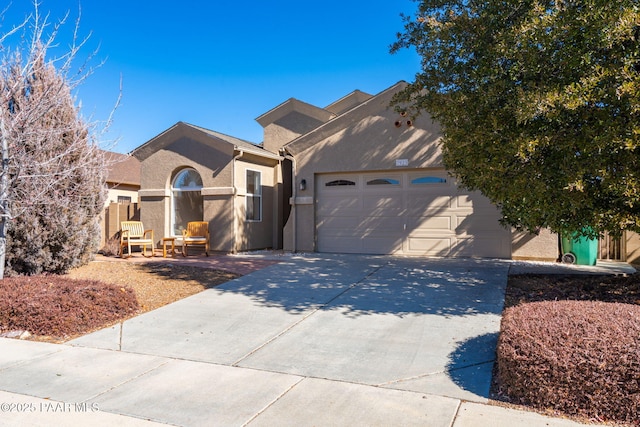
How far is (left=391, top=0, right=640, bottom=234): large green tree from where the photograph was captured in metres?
5.30

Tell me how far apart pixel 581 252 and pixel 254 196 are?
937cm

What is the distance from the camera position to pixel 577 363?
A: 12.1 feet

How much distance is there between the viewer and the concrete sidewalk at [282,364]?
3775 millimetres

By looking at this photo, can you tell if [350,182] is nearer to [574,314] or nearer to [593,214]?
[593,214]

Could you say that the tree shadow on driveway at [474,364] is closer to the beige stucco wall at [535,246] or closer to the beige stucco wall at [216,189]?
the beige stucco wall at [535,246]

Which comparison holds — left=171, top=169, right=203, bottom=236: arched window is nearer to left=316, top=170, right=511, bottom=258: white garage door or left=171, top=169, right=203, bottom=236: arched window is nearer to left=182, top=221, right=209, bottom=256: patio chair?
left=182, top=221, right=209, bottom=256: patio chair

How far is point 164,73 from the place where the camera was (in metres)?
15.0

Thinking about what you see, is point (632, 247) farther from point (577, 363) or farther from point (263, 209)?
point (263, 209)

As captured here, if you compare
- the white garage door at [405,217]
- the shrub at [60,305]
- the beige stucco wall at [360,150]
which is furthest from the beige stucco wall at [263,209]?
the shrub at [60,305]

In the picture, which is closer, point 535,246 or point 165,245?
point 535,246

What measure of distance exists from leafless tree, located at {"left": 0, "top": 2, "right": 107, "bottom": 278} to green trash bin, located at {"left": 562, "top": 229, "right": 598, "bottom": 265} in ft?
34.8

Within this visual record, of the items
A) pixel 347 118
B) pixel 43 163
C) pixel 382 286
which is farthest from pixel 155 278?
pixel 347 118

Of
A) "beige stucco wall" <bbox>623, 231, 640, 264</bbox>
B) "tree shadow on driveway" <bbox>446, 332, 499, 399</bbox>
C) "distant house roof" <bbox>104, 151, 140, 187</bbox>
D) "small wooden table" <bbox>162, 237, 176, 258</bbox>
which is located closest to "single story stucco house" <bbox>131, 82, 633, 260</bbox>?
"small wooden table" <bbox>162, 237, 176, 258</bbox>

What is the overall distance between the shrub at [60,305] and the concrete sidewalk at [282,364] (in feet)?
1.17
